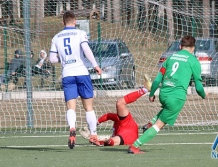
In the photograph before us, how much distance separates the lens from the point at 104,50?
1741 centimetres

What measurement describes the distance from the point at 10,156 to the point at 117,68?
23.4 ft

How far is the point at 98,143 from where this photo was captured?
11.0 meters

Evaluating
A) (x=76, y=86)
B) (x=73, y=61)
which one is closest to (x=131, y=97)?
(x=76, y=86)

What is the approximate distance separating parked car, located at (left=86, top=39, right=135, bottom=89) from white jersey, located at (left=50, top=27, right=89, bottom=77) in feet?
18.7

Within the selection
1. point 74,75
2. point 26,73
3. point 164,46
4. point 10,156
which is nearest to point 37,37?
point 26,73

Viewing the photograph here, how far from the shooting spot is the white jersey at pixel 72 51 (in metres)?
11.0

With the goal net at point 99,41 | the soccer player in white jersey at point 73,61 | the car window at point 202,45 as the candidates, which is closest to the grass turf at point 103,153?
the soccer player in white jersey at point 73,61

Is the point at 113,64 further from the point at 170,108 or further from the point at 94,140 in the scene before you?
the point at 170,108

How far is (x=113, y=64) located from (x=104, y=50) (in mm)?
372

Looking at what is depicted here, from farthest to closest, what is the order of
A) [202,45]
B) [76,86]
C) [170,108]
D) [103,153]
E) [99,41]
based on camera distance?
[202,45], [99,41], [76,86], [103,153], [170,108]

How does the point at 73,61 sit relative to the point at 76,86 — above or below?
above

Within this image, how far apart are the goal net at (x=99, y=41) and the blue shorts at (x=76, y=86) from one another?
3.78 m

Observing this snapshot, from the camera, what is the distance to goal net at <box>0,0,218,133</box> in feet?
51.3

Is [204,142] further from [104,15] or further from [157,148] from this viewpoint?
[104,15]
